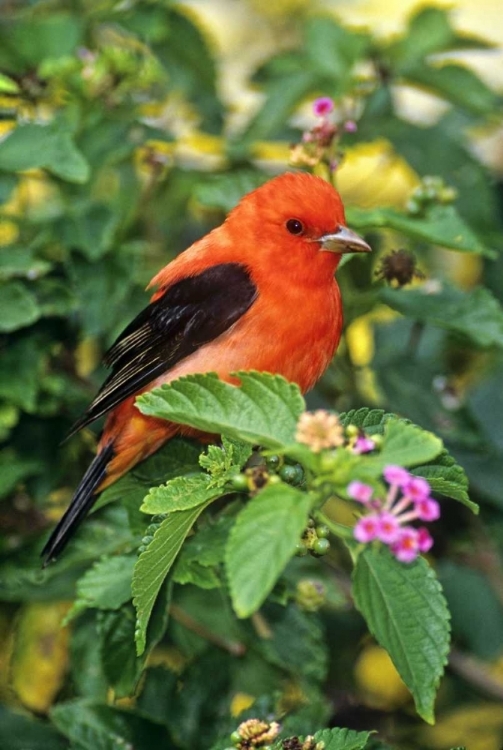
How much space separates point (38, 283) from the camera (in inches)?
156

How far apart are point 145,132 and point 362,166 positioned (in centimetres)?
223

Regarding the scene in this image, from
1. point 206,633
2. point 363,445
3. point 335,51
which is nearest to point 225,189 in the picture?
point 335,51

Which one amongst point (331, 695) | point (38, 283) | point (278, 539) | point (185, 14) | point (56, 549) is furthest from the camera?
point (185, 14)

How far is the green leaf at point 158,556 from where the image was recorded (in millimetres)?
2365

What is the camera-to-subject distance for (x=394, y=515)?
6.51 feet

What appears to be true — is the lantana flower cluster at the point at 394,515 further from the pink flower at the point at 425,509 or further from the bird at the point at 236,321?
the bird at the point at 236,321

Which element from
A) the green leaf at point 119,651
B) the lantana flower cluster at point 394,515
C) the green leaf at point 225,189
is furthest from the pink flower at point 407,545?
the green leaf at point 225,189

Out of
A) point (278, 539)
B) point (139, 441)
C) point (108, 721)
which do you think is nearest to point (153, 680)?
point (108, 721)

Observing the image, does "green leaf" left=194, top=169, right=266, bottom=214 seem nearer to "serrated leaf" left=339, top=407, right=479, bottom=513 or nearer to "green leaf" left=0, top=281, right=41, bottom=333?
"green leaf" left=0, top=281, right=41, bottom=333

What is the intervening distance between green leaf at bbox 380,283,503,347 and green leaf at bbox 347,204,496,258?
20cm

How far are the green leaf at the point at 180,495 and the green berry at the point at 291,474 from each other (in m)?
0.15

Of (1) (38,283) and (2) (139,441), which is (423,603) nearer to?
(2) (139,441)

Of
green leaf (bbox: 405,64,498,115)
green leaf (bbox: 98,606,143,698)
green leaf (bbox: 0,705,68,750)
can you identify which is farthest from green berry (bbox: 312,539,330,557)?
green leaf (bbox: 405,64,498,115)

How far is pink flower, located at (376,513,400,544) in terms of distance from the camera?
1.95m
